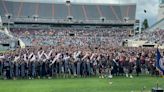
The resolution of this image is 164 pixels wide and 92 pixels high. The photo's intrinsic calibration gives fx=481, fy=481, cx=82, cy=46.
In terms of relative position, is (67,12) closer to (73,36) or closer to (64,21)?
(64,21)

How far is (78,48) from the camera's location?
47.2 metres

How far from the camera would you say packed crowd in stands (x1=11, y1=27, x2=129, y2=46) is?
95500 millimetres

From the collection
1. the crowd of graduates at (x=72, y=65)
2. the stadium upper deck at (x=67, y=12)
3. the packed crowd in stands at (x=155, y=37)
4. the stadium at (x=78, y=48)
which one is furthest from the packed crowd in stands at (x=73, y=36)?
the crowd of graduates at (x=72, y=65)

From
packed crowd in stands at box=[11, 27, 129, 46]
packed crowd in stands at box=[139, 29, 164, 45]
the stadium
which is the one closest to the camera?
the stadium

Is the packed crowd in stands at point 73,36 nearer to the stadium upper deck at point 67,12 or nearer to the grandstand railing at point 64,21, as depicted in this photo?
the grandstand railing at point 64,21

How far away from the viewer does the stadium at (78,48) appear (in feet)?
90.2

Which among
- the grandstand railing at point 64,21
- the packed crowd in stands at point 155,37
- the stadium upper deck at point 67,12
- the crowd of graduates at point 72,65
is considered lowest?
the crowd of graduates at point 72,65

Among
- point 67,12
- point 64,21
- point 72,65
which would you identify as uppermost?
point 67,12

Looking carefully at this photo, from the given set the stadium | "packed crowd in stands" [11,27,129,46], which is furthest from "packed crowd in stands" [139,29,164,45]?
"packed crowd in stands" [11,27,129,46]

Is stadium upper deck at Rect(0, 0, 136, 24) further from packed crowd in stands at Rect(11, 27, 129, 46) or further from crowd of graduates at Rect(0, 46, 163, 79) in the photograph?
crowd of graduates at Rect(0, 46, 163, 79)

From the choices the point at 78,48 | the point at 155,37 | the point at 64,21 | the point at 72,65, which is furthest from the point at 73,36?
the point at 72,65

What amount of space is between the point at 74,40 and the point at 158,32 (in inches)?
699

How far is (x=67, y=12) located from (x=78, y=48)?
72767mm

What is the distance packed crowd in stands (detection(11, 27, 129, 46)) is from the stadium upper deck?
10.3ft
